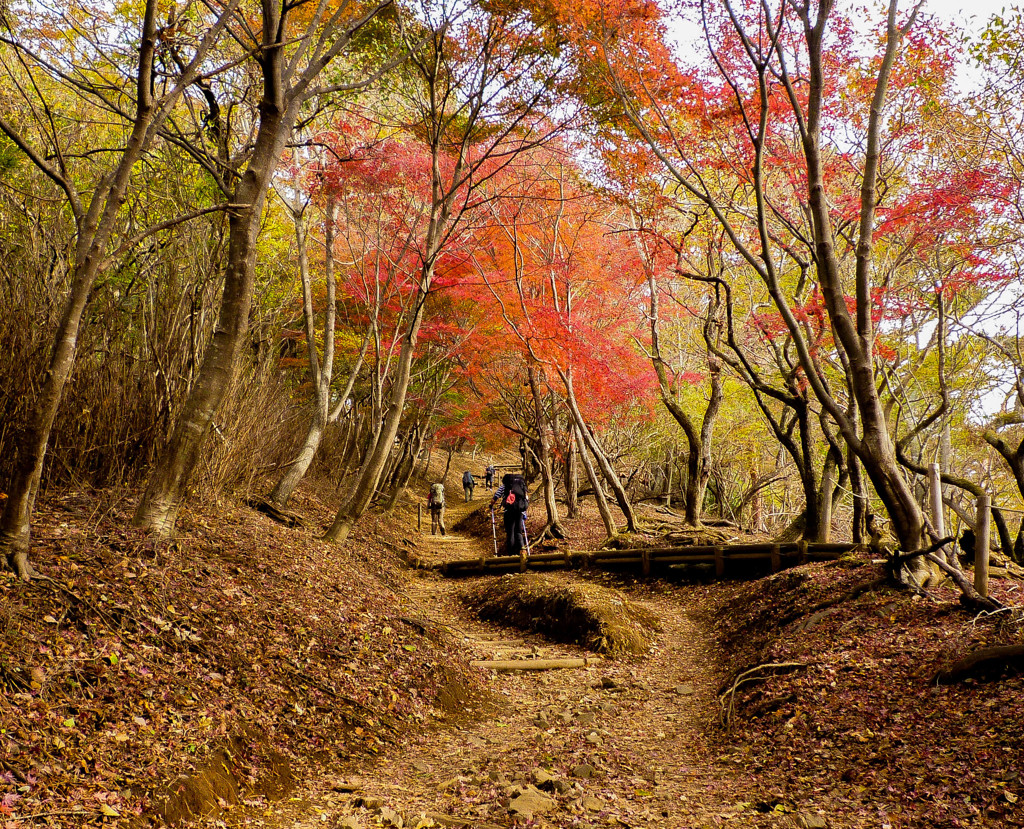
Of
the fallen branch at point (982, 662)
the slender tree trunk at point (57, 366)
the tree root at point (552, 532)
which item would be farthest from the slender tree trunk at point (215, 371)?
the tree root at point (552, 532)

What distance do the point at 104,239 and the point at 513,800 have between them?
3.85m

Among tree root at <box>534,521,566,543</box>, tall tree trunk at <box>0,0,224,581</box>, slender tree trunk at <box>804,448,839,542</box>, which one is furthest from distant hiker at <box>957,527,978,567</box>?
tall tree trunk at <box>0,0,224,581</box>

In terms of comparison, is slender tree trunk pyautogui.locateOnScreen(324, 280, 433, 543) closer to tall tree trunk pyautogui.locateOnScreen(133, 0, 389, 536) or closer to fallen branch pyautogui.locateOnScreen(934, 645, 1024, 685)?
tall tree trunk pyautogui.locateOnScreen(133, 0, 389, 536)

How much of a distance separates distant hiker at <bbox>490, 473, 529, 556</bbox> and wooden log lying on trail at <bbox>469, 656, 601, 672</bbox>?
532cm

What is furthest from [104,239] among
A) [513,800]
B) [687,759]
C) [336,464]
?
[336,464]

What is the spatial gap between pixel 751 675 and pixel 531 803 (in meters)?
2.89

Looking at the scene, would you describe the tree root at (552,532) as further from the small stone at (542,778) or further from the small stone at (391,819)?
the small stone at (391,819)

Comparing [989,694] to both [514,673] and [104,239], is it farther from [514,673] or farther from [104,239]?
[104,239]

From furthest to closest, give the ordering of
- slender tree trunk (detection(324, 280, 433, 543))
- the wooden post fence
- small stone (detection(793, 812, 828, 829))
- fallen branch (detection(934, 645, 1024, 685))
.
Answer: slender tree trunk (detection(324, 280, 433, 543)), the wooden post fence, fallen branch (detection(934, 645, 1024, 685)), small stone (detection(793, 812, 828, 829))

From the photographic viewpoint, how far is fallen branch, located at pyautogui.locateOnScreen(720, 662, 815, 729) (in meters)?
5.25

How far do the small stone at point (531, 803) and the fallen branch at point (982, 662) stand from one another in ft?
8.98

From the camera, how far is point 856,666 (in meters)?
5.07

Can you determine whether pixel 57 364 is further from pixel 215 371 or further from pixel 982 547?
pixel 982 547

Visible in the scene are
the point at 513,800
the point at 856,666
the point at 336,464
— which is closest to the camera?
the point at 513,800
